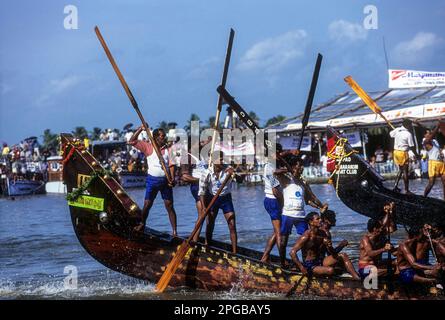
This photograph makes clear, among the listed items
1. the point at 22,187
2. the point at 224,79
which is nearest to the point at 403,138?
the point at 224,79

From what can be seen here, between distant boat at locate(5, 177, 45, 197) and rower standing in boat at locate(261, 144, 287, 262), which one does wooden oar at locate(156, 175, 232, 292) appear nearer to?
rower standing in boat at locate(261, 144, 287, 262)

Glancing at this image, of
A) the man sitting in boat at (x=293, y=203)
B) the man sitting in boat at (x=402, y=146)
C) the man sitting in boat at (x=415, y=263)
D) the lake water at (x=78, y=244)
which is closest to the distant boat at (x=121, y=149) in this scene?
the lake water at (x=78, y=244)

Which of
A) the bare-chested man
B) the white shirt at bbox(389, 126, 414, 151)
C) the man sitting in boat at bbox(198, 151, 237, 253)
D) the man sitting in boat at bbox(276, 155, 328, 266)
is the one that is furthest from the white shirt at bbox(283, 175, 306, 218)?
the white shirt at bbox(389, 126, 414, 151)

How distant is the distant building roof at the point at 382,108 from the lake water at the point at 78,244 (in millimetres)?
2745

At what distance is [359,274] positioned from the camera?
31.8ft

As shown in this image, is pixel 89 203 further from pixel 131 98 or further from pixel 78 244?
pixel 78 244

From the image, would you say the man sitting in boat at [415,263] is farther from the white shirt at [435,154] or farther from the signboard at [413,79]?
the signboard at [413,79]

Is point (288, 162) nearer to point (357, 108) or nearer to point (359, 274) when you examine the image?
point (359, 274)

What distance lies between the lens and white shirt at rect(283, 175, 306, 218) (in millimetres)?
10844

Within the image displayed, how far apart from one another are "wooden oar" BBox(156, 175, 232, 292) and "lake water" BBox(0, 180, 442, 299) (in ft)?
0.69

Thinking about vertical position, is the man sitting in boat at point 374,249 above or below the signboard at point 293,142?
below

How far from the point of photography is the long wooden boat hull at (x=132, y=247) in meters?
10.5
